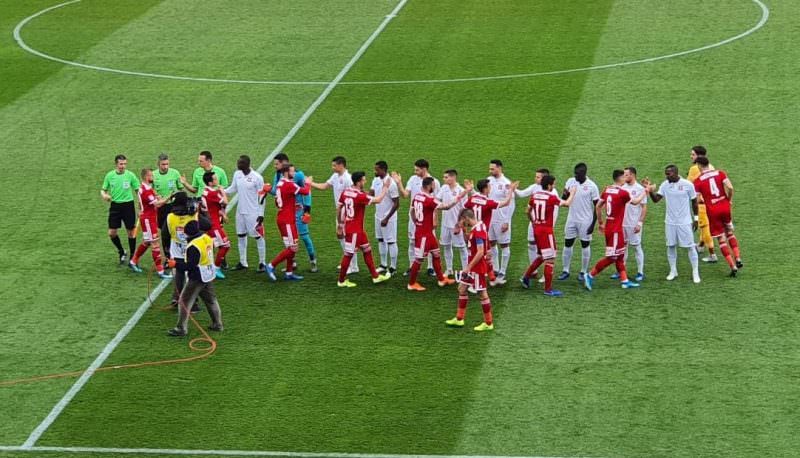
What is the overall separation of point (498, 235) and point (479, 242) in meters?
2.48

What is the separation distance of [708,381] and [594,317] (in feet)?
8.84

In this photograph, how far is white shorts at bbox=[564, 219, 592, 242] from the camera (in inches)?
883

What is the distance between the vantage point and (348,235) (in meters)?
22.2

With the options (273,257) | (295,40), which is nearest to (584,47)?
(295,40)

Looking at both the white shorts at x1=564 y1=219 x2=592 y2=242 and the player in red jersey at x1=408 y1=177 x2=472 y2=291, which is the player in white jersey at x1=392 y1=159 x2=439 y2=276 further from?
the white shorts at x1=564 y1=219 x2=592 y2=242

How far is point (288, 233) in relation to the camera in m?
22.5

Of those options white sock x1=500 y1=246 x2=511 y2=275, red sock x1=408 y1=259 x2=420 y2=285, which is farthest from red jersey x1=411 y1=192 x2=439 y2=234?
white sock x1=500 y1=246 x2=511 y2=275

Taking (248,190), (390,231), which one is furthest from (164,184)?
(390,231)

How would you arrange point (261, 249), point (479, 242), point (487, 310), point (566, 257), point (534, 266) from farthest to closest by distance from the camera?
1. point (261, 249)
2. point (566, 257)
3. point (534, 266)
4. point (487, 310)
5. point (479, 242)

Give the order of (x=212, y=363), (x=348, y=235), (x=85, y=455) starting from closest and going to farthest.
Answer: (x=85, y=455) → (x=212, y=363) → (x=348, y=235)

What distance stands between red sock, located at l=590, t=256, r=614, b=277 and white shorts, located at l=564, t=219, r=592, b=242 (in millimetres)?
492

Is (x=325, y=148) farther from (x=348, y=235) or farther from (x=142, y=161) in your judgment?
(x=348, y=235)

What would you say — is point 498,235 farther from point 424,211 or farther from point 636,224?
point 636,224

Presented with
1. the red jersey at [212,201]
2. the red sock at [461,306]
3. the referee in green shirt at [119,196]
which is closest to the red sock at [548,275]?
the red sock at [461,306]
